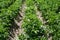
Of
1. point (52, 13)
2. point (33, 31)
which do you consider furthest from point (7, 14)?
point (52, 13)

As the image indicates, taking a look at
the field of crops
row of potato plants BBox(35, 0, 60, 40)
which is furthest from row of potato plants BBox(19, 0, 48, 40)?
row of potato plants BBox(35, 0, 60, 40)

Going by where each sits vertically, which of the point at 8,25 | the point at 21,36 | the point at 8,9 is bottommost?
the point at 21,36

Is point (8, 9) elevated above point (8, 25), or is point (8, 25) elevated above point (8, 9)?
point (8, 9)

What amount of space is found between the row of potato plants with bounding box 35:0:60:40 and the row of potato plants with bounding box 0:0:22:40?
149 cm

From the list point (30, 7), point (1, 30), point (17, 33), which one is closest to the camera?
point (1, 30)

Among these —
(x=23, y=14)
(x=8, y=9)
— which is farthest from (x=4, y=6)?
(x=23, y=14)

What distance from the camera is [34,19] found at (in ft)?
36.7

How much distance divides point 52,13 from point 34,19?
1260mm

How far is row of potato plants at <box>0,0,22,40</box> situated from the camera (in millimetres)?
10715

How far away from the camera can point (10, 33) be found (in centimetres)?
1127

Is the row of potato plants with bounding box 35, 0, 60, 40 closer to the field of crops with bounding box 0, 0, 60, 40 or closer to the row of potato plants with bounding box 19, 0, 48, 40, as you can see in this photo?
the field of crops with bounding box 0, 0, 60, 40

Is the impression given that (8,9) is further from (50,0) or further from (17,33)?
(50,0)

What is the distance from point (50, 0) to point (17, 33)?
2.99m

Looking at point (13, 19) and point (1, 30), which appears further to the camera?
point (13, 19)
